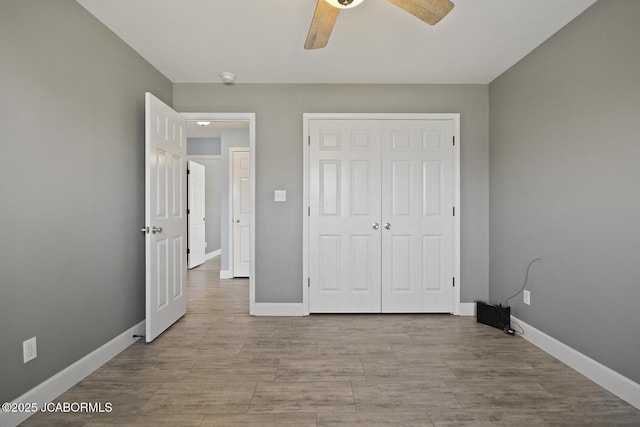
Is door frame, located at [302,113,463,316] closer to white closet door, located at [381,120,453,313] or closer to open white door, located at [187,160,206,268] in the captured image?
white closet door, located at [381,120,453,313]

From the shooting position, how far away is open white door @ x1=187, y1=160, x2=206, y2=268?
6141 millimetres

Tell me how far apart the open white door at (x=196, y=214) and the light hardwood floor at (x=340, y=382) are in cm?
343

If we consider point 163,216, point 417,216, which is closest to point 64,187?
point 163,216

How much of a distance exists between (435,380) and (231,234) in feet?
13.0

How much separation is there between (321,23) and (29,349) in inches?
95.8

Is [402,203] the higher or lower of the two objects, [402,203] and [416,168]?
the lower

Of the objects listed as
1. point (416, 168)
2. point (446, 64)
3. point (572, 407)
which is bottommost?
point (572, 407)

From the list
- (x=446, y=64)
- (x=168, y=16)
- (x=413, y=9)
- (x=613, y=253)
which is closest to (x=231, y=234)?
(x=168, y=16)

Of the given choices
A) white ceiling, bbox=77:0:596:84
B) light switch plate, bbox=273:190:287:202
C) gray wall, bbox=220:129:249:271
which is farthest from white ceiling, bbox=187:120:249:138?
light switch plate, bbox=273:190:287:202

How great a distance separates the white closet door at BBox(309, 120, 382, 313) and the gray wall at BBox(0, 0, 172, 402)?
1673 millimetres

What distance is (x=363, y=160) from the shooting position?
3393mm

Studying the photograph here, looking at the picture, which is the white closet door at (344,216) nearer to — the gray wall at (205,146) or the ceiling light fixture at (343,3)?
the ceiling light fixture at (343,3)

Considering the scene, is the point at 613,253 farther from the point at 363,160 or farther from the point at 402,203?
the point at 363,160

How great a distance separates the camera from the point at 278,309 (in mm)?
3379
